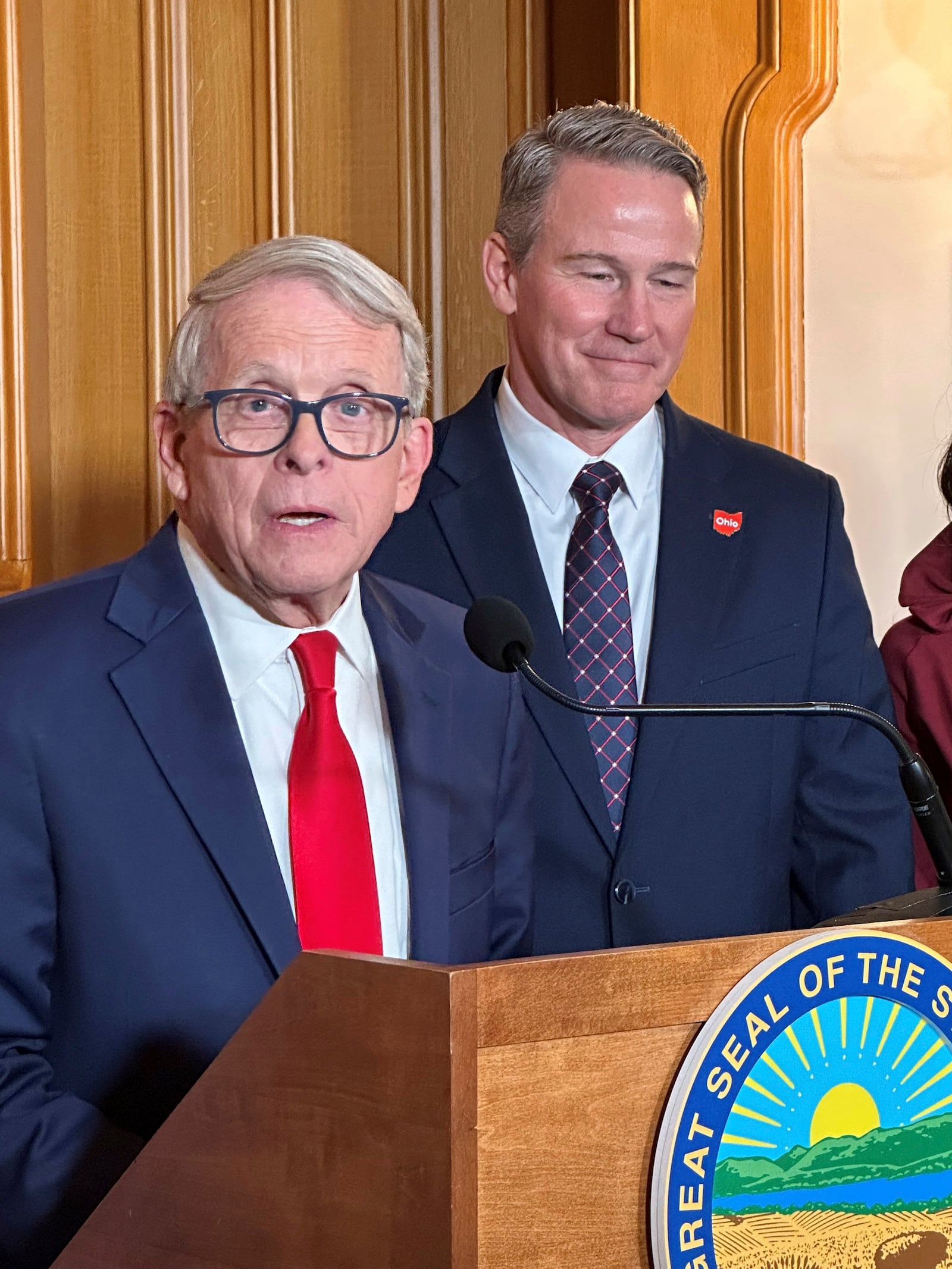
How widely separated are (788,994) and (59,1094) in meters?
0.64

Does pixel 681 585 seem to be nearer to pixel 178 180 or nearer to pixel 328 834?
pixel 328 834

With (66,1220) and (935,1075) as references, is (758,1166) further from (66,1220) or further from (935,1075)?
(66,1220)

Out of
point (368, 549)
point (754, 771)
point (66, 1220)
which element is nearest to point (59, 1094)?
point (66, 1220)

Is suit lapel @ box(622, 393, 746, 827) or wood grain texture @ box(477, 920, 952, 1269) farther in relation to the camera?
suit lapel @ box(622, 393, 746, 827)

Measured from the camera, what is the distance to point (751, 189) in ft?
9.84

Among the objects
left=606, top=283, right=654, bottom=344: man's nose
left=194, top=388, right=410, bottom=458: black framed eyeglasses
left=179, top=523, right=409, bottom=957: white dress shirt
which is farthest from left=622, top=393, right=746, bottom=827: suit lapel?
left=194, top=388, right=410, bottom=458: black framed eyeglasses

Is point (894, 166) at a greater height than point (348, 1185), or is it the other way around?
point (894, 166)

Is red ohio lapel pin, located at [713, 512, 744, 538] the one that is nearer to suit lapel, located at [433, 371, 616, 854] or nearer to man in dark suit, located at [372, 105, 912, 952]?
man in dark suit, located at [372, 105, 912, 952]

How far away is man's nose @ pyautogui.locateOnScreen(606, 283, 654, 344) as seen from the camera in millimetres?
2088

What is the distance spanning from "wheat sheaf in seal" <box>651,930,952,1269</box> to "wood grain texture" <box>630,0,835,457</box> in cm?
202

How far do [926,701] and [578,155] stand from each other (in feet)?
3.08

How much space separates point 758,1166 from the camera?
3.25ft

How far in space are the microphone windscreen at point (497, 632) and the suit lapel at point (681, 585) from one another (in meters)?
0.72

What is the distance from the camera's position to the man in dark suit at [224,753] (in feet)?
4.71
